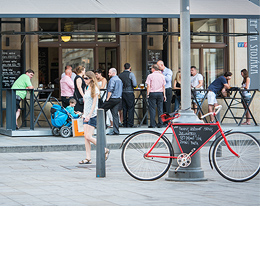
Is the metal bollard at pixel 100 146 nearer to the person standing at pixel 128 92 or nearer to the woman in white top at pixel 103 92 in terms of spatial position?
the woman in white top at pixel 103 92

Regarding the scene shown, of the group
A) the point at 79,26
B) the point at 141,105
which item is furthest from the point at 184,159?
the point at 79,26

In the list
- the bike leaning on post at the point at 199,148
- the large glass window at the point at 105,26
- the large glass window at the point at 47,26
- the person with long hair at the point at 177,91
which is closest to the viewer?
the bike leaning on post at the point at 199,148

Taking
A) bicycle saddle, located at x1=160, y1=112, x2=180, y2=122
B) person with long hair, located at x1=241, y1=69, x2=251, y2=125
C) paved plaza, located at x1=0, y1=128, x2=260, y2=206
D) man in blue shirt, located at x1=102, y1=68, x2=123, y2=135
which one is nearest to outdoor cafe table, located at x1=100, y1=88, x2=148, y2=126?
man in blue shirt, located at x1=102, y1=68, x2=123, y2=135

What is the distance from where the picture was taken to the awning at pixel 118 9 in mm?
14992

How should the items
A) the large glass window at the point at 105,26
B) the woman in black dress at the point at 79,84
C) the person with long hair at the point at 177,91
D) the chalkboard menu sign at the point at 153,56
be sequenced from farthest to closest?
the chalkboard menu sign at the point at 153,56
the large glass window at the point at 105,26
the person with long hair at the point at 177,91
the woman in black dress at the point at 79,84

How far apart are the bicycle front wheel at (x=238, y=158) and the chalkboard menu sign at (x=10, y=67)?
10.8 m

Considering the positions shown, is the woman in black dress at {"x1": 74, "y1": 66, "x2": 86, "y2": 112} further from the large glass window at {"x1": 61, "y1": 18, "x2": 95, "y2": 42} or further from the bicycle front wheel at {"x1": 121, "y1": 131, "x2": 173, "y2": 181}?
the bicycle front wheel at {"x1": 121, "y1": 131, "x2": 173, "y2": 181}

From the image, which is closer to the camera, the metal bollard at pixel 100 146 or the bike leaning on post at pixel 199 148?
the bike leaning on post at pixel 199 148

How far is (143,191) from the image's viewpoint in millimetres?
7914

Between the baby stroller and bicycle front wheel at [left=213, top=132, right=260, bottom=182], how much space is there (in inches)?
284

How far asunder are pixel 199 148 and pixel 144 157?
0.78 metres

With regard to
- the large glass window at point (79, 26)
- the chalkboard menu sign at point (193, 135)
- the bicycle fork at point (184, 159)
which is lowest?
the bicycle fork at point (184, 159)

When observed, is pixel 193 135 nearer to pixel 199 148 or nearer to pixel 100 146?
pixel 199 148

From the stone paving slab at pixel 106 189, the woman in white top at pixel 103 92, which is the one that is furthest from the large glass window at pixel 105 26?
the stone paving slab at pixel 106 189
